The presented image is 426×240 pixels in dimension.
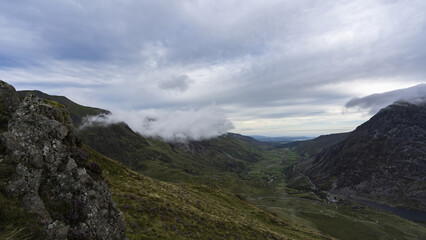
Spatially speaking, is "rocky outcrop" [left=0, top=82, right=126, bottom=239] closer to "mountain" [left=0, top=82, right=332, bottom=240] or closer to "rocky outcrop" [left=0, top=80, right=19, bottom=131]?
"mountain" [left=0, top=82, right=332, bottom=240]

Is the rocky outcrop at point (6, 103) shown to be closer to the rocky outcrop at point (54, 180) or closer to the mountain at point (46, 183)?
the mountain at point (46, 183)

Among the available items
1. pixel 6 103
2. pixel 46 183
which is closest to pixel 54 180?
pixel 46 183

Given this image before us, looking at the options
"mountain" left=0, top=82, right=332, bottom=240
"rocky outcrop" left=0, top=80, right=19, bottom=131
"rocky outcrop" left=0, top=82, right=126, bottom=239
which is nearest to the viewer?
"mountain" left=0, top=82, right=332, bottom=240

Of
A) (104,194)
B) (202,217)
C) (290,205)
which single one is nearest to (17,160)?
(104,194)

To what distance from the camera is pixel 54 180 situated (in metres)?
14.8

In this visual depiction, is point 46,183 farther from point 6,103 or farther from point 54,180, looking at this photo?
point 6,103

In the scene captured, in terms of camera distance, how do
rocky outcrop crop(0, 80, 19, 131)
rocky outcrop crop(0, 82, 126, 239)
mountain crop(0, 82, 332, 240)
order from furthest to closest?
1. rocky outcrop crop(0, 80, 19, 131)
2. rocky outcrop crop(0, 82, 126, 239)
3. mountain crop(0, 82, 332, 240)

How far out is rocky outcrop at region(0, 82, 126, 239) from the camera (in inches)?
508

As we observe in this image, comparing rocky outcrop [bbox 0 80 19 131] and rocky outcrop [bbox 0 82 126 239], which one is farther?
rocky outcrop [bbox 0 80 19 131]

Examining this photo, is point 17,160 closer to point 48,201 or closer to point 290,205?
point 48,201

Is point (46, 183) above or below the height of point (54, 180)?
below

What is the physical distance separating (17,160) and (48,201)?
3516 mm

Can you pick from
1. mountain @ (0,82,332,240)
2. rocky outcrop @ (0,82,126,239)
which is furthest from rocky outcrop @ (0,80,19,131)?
rocky outcrop @ (0,82,126,239)

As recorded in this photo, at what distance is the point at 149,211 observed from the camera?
32.6m
